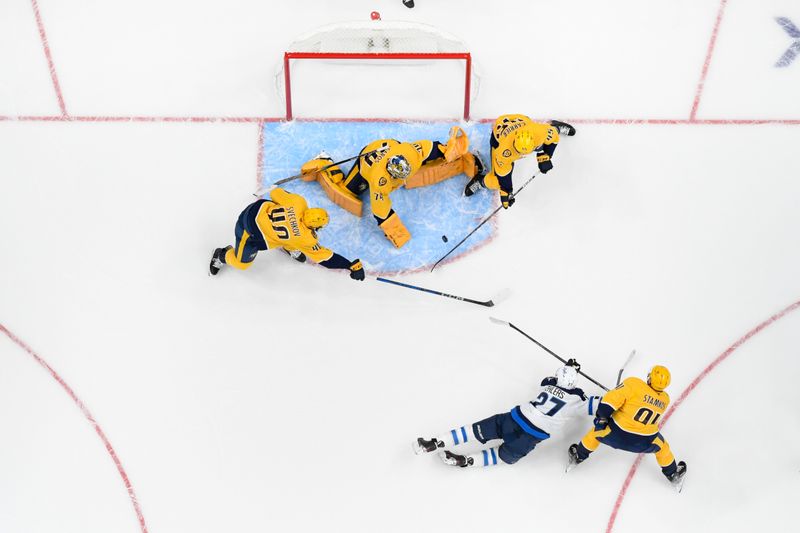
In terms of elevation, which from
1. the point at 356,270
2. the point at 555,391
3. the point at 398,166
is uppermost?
the point at 398,166

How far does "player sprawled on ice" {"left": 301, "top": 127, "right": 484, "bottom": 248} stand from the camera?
310 inches

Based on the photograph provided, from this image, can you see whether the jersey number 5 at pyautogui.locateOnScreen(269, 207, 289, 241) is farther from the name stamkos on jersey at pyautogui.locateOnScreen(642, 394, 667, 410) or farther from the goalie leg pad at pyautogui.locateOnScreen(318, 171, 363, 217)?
the name stamkos on jersey at pyautogui.locateOnScreen(642, 394, 667, 410)

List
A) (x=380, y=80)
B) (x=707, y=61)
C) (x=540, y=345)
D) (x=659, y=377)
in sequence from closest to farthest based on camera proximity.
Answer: (x=659, y=377), (x=540, y=345), (x=380, y=80), (x=707, y=61)

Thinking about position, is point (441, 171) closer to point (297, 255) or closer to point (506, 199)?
point (506, 199)

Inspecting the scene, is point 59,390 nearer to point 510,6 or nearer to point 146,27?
point 146,27

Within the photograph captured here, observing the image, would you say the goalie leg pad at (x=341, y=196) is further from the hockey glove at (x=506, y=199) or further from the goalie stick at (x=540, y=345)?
the goalie stick at (x=540, y=345)

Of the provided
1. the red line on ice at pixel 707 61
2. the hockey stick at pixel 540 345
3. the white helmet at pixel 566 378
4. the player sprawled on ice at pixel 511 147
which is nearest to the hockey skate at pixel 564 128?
the player sprawled on ice at pixel 511 147

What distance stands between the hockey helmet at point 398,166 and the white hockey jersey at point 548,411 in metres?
1.92

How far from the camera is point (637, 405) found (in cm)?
727

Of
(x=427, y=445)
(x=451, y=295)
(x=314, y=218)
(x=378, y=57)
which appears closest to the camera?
(x=314, y=218)

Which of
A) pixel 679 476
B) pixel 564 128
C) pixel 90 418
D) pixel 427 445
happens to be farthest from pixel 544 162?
pixel 90 418

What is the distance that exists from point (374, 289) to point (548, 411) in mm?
1705

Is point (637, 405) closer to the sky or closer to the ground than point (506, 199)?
closer to the ground

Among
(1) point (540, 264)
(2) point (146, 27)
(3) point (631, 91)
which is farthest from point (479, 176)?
(2) point (146, 27)
